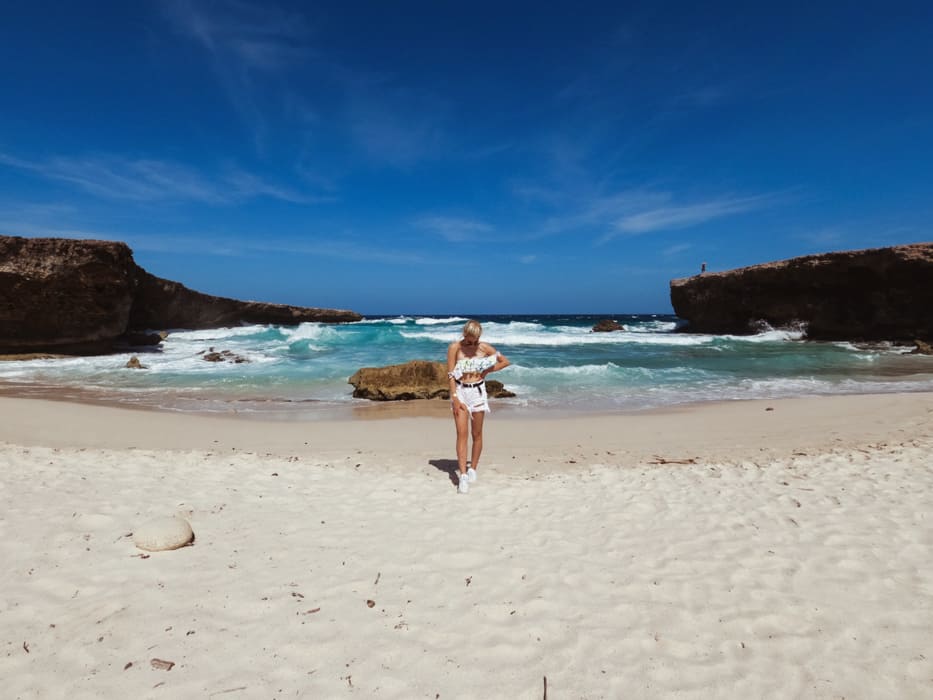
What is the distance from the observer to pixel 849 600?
271 cm

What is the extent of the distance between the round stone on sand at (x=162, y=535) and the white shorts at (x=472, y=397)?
8.80 ft

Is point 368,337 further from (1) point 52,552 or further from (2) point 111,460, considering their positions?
(1) point 52,552

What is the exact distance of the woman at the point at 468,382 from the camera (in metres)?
4.98

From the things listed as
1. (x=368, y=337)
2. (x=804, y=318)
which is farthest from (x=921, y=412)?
(x=368, y=337)

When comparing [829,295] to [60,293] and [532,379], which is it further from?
[60,293]

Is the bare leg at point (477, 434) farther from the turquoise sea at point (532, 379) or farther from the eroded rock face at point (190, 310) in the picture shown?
the eroded rock face at point (190, 310)

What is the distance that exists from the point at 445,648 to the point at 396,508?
2004mm

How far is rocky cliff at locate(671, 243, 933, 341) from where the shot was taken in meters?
25.7

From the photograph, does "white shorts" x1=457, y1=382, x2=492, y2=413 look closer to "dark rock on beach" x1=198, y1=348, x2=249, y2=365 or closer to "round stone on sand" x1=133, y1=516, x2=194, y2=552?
"round stone on sand" x1=133, y1=516, x2=194, y2=552

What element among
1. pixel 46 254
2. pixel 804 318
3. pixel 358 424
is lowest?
pixel 358 424

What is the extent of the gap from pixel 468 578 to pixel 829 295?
36059 millimetres

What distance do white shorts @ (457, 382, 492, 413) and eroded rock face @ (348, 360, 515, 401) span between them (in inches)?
241

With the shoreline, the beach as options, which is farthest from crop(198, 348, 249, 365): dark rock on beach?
the beach

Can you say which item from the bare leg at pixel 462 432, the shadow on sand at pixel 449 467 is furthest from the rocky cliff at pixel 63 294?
the bare leg at pixel 462 432
